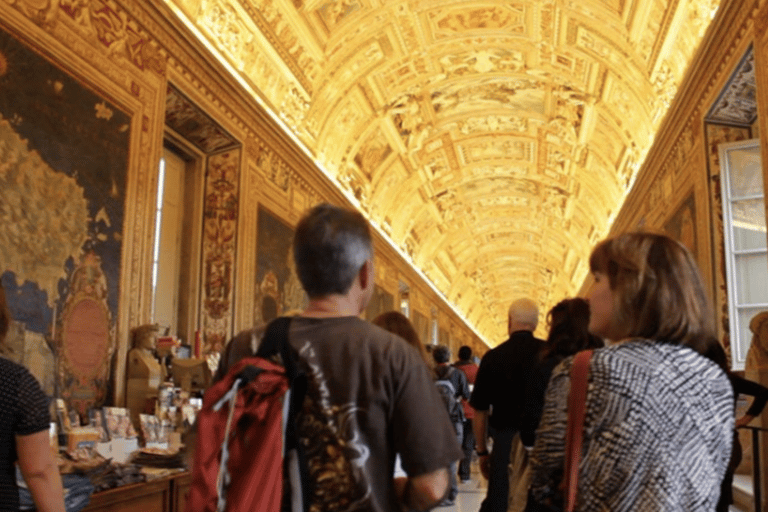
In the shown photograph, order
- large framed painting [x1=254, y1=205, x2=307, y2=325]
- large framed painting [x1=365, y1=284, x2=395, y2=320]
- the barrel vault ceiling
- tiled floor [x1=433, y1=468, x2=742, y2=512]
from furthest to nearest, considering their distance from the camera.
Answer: large framed painting [x1=365, y1=284, x2=395, y2=320]
the barrel vault ceiling
large framed painting [x1=254, y1=205, x2=307, y2=325]
tiled floor [x1=433, y1=468, x2=742, y2=512]

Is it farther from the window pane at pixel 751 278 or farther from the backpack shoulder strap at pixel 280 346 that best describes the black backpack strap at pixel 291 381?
the window pane at pixel 751 278

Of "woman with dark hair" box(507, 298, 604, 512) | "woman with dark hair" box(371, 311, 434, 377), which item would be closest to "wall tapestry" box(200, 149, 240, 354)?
"woman with dark hair" box(371, 311, 434, 377)

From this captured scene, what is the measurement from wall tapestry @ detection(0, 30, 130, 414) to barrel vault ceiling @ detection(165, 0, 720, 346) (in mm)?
3004

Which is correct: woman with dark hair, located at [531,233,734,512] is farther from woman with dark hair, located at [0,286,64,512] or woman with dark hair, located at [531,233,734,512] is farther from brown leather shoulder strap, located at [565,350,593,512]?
woman with dark hair, located at [0,286,64,512]

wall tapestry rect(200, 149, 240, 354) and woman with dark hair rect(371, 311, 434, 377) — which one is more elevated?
wall tapestry rect(200, 149, 240, 354)

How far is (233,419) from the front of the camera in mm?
2199

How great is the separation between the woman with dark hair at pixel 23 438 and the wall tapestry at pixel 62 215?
3.53 metres

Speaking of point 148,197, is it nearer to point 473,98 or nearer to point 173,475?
point 173,475

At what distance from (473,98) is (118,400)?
1405 centimetres

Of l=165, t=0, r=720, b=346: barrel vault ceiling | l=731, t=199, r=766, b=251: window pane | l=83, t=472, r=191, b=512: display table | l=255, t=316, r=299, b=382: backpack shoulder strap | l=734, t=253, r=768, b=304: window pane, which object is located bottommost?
l=83, t=472, r=191, b=512: display table

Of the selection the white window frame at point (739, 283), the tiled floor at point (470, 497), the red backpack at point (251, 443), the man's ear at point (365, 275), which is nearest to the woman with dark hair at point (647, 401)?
the man's ear at point (365, 275)

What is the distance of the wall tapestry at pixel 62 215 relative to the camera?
21.9 ft

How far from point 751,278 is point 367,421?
9.39 metres

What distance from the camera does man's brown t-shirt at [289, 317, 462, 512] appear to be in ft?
7.38
